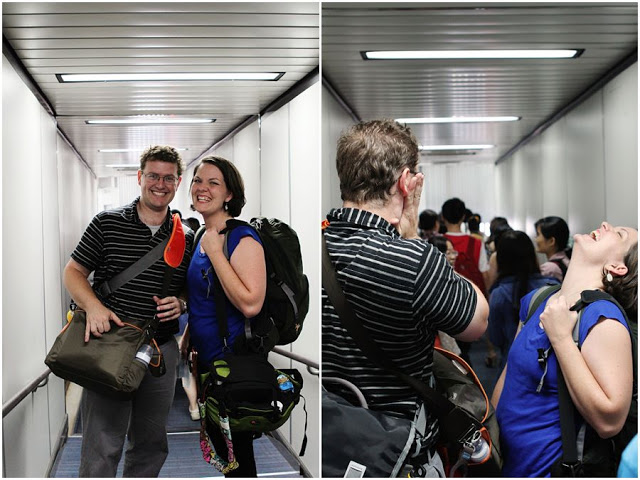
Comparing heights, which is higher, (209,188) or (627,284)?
(209,188)

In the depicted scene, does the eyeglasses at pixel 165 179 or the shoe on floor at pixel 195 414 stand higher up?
the eyeglasses at pixel 165 179

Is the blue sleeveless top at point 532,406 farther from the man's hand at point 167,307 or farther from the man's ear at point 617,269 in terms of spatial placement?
the man's hand at point 167,307

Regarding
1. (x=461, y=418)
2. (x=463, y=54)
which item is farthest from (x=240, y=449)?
(x=463, y=54)

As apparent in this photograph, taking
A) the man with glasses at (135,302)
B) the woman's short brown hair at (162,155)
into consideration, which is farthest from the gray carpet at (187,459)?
the woman's short brown hair at (162,155)

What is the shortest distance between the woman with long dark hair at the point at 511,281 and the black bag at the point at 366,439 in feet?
6.10

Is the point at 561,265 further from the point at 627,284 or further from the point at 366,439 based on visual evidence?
the point at 366,439

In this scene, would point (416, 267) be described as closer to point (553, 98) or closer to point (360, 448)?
point (360, 448)

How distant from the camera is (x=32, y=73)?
7.44ft

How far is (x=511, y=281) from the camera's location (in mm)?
3295

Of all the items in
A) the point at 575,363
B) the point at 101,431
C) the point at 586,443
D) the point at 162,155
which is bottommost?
the point at 101,431

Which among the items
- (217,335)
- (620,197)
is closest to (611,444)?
(217,335)

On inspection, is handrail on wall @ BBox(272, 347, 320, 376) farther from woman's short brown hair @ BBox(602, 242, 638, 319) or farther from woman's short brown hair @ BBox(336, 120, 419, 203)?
woman's short brown hair @ BBox(602, 242, 638, 319)

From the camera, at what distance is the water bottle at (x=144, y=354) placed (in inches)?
84.7

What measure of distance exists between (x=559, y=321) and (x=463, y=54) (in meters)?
1.76
